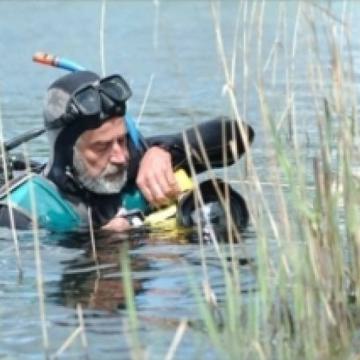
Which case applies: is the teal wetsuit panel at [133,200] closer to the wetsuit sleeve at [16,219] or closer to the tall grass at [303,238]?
the wetsuit sleeve at [16,219]

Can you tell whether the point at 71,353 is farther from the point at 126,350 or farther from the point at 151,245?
the point at 151,245

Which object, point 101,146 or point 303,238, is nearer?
point 303,238

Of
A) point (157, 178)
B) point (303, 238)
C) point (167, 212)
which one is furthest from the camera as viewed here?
point (167, 212)

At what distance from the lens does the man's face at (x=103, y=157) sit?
5887 mm

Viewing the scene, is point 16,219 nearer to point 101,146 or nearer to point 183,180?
point 101,146

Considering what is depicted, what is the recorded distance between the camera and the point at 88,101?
5887 millimetres

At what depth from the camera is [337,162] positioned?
13.5 feet

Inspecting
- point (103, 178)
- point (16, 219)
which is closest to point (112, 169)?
point (103, 178)

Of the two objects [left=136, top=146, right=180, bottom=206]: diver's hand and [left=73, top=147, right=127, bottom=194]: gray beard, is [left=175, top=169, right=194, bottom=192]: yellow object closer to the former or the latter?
[left=136, top=146, right=180, bottom=206]: diver's hand

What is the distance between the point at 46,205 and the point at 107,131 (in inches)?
15.8

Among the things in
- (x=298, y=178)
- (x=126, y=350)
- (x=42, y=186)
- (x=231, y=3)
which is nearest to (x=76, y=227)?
(x=42, y=186)

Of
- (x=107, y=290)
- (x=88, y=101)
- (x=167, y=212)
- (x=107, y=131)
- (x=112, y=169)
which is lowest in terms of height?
(x=107, y=290)

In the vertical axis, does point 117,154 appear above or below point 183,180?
above

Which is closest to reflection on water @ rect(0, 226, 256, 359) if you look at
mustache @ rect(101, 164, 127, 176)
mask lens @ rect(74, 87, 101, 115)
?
mustache @ rect(101, 164, 127, 176)
